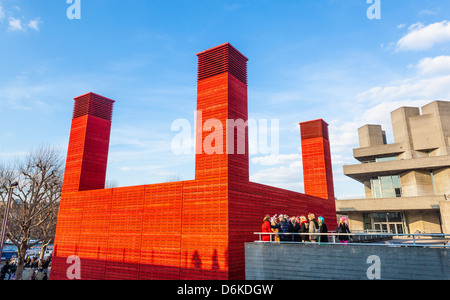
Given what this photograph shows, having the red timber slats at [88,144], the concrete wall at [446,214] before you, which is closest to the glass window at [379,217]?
the concrete wall at [446,214]

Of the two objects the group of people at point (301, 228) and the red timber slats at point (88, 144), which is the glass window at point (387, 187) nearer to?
the group of people at point (301, 228)

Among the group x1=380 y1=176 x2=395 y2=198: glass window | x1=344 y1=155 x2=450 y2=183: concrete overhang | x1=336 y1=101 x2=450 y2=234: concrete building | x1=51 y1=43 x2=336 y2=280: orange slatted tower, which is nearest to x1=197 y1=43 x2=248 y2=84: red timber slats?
x1=51 y1=43 x2=336 y2=280: orange slatted tower

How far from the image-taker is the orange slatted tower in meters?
11.1

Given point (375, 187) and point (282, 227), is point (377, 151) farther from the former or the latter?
point (282, 227)

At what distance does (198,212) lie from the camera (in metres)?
11.6

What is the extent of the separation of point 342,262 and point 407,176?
32.8m

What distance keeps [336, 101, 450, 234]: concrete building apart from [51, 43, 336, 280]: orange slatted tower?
23.4m

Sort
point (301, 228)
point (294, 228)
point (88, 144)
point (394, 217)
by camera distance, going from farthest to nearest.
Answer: point (394, 217)
point (88, 144)
point (294, 228)
point (301, 228)

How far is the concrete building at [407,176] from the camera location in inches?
1280

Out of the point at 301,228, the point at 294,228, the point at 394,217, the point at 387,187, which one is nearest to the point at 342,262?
the point at 301,228

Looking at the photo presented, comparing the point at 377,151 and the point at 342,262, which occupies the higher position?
the point at 377,151

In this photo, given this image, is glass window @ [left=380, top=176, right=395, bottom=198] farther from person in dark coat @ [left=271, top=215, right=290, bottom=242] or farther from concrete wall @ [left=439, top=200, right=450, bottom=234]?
person in dark coat @ [left=271, top=215, right=290, bottom=242]
